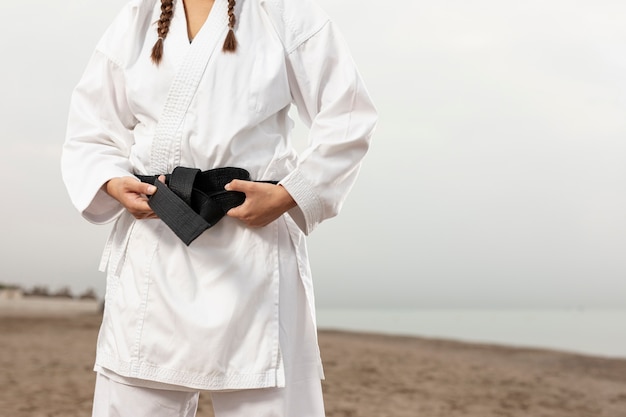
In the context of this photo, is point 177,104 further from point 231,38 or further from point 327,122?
point 327,122

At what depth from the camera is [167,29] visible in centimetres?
166

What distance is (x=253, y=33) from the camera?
1646 mm

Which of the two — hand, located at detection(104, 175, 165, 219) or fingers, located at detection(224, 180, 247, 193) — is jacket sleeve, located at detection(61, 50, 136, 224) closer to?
hand, located at detection(104, 175, 165, 219)

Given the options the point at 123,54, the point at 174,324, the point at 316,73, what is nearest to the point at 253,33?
the point at 316,73

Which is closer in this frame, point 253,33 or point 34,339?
point 253,33

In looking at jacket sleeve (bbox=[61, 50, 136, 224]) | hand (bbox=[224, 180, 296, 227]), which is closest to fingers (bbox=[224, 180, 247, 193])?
hand (bbox=[224, 180, 296, 227])

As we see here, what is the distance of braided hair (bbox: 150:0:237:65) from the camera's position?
5.22 feet

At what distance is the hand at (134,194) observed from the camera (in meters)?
1.52

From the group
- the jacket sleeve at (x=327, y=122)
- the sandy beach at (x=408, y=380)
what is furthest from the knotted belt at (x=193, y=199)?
the sandy beach at (x=408, y=380)

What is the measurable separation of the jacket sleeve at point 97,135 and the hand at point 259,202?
339 millimetres

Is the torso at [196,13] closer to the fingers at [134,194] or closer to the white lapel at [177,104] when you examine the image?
the white lapel at [177,104]

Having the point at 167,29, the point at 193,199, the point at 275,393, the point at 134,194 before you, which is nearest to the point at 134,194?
the point at 134,194

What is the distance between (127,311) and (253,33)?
73cm

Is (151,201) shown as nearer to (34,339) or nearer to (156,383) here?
(156,383)
